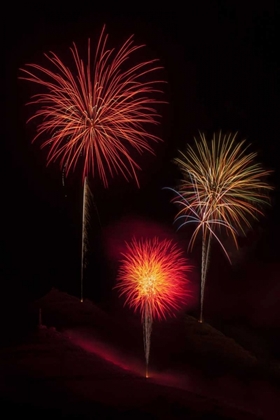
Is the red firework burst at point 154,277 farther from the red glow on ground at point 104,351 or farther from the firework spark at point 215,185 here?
the red glow on ground at point 104,351

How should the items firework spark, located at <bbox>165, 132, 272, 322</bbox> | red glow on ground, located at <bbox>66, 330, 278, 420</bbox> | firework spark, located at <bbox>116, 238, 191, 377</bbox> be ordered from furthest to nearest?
firework spark, located at <bbox>165, 132, 272, 322</bbox> → firework spark, located at <bbox>116, 238, 191, 377</bbox> → red glow on ground, located at <bbox>66, 330, 278, 420</bbox>

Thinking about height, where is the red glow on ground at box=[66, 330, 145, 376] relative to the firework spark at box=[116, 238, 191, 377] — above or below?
below

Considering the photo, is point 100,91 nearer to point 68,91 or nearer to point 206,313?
point 68,91

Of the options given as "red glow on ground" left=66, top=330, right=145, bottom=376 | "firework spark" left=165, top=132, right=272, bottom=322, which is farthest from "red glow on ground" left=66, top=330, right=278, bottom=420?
"firework spark" left=165, top=132, right=272, bottom=322

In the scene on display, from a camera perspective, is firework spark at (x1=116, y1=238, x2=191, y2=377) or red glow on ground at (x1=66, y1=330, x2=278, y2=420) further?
firework spark at (x1=116, y1=238, x2=191, y2=377)

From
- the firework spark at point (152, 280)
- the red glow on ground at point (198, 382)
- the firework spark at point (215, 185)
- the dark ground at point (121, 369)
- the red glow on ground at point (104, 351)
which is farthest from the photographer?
the firework spark at point (215, 185)

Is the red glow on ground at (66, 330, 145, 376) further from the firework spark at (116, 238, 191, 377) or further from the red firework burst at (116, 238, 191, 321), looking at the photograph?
the red firework burst at (116, 238, 191, 321)

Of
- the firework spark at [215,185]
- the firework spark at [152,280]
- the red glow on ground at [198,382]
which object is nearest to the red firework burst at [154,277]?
the firework spark at [152,280]

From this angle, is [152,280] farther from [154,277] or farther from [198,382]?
[198,382]

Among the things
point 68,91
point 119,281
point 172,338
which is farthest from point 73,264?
point 68,91
